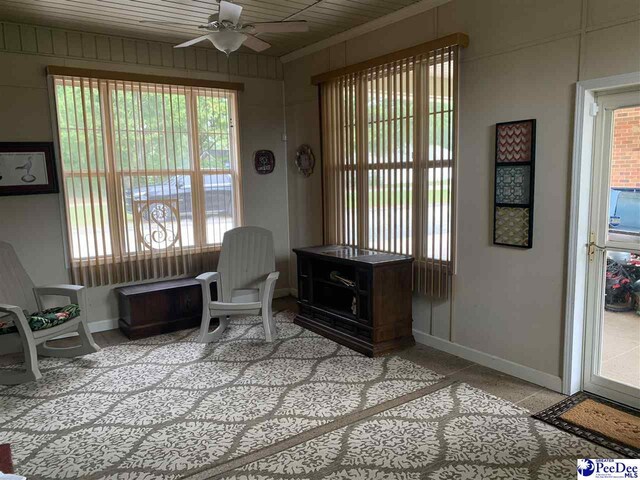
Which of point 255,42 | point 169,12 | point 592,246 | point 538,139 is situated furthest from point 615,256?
point 169,12

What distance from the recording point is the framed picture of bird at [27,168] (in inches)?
165

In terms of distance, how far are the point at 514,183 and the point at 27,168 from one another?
4.04 meters

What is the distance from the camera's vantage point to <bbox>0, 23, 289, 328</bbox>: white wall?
421 cm

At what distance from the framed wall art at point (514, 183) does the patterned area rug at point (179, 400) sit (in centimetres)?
116

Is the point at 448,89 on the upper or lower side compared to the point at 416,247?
upper

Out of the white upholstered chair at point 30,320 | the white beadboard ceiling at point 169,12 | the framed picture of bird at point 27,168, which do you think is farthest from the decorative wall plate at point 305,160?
the white upholstered chair at point 30,320

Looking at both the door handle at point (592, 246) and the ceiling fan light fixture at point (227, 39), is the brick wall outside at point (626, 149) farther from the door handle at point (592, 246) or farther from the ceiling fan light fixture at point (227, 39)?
the ceiling fan light fixture at point (227, 39)

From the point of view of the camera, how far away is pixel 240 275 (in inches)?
183

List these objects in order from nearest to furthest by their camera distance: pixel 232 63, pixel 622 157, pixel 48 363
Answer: pixel 622 157
pixel 48 363
pixel 232 63

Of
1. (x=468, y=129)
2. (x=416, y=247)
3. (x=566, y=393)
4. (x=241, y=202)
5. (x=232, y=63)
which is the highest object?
(x=232, y=63)

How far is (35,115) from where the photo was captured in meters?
4.30

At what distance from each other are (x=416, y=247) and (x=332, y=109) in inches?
65.7

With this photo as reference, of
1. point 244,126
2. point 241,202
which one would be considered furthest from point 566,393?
point 244,126

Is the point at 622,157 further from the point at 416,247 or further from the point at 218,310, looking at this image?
the point at 218,310
